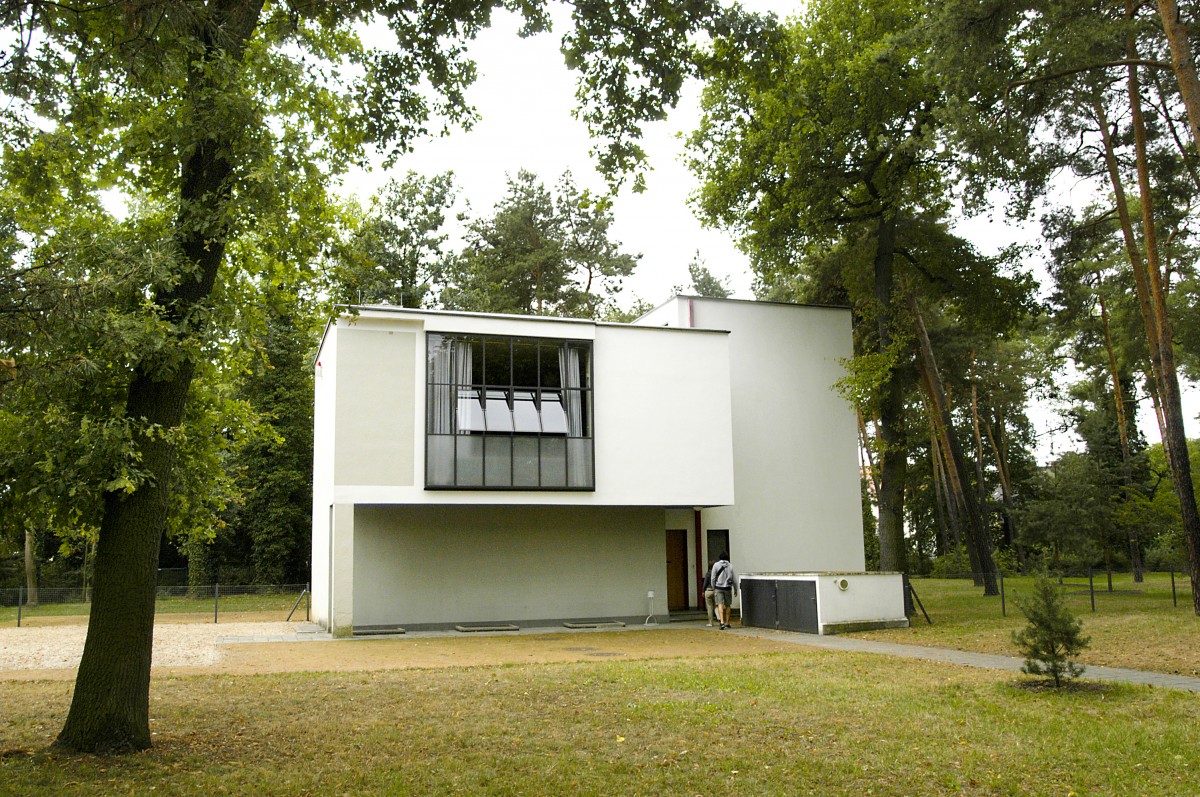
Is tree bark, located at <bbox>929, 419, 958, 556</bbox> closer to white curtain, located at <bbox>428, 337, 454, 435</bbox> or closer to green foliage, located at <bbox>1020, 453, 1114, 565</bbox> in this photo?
green foliage, located at <bbox>1020, 453, 1114, 565</bbox>

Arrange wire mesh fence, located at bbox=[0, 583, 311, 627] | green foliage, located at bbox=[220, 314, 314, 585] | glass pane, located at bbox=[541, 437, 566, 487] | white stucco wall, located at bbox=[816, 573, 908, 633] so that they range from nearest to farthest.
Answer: white stucco wall, located at bbox=[816, 573, 908, 633], glass pane, located at bbox=[541, 437, 566, 487], wire mesh fence, located at bbox=[0, 583, 311, 627], green foliage, located at bbox=[220, 314, 314, 585]

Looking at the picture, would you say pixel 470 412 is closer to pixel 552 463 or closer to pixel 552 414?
pixel 552 414

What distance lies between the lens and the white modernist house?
2031 centimetres

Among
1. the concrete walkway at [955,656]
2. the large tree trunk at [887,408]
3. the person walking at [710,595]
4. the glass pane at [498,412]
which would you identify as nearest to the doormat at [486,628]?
the person walking at [710,595]

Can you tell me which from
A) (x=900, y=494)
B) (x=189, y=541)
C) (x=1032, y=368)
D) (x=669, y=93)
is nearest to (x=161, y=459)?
(x=669, y=93)

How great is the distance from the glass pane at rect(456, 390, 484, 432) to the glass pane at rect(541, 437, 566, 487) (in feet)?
5.08

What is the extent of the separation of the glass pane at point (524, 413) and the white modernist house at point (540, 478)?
0.16 feet

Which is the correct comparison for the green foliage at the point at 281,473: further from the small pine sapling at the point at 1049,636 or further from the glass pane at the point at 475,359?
the small pine sapling at the point at 1049,636

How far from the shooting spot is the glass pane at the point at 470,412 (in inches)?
826

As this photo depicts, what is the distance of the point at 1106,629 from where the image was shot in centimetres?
1730

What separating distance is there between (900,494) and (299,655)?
42.9 m

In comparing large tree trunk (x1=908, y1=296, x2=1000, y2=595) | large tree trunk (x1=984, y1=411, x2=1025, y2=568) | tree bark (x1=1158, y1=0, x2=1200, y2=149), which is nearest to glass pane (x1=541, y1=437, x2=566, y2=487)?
large tree trunk (x1=908, y1=296, x2=1000, y2=595)

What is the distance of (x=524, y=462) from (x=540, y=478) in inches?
20.6

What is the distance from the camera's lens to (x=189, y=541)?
116 ft
